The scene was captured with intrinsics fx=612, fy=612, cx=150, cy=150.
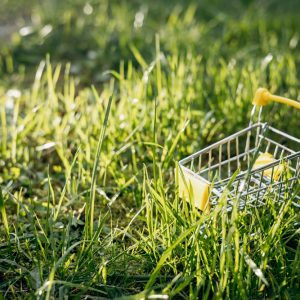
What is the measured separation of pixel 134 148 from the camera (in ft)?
9.27

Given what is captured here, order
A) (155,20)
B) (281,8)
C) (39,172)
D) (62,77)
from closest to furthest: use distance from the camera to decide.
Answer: (39,172), (62,77), (155,20), (281,8)

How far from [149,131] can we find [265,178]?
692 mm

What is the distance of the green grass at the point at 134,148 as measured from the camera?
1927 millimetres

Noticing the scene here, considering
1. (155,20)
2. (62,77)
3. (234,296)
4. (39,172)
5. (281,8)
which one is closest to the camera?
(234,296)

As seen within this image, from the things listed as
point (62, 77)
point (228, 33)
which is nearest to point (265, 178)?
point (62, 77)

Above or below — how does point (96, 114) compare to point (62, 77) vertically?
above

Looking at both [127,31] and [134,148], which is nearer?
[134,148]

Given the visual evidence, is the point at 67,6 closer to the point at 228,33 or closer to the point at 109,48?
the point at 109,48

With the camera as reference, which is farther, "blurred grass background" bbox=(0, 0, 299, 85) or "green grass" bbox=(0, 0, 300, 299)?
"blurred grass background" bbox=(0, 0, 299, 85)

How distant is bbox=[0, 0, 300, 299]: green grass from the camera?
1.93 m

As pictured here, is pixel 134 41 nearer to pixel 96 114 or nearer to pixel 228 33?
pixel 228 33

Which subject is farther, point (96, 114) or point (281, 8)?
point (281, 8)

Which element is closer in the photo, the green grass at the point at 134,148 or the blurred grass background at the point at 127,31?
the green grass at the point at 134,148

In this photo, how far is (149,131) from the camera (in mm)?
2904
